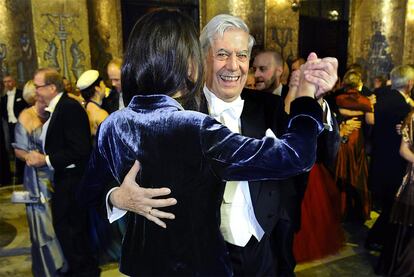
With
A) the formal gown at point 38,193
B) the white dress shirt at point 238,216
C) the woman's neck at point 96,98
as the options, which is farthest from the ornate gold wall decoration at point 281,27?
the white dress shirt at point 238,216

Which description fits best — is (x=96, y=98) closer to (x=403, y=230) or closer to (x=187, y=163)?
(x=403, y=230)

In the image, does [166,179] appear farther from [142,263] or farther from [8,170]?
[8,170]

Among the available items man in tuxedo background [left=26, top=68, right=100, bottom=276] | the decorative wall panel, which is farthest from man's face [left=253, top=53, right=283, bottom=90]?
the decorative wall panel

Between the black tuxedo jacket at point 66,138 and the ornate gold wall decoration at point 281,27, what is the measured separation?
7140 mm

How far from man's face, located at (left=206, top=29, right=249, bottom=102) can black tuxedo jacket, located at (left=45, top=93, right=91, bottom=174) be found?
1.74 meters

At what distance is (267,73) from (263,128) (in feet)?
6.26

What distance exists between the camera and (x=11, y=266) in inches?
158

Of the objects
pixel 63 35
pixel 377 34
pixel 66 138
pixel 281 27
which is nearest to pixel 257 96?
pixel 66 138

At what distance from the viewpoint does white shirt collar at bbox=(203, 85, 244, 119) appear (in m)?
1.95

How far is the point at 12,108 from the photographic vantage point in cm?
706

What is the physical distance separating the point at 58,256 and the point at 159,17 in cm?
282

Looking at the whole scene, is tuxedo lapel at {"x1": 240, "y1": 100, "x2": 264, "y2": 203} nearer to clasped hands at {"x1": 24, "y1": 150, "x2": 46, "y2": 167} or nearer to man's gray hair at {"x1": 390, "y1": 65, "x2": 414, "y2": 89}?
clasped hands at {"x1": 24, "y1": 150, "x2": 46, "y2": 167}

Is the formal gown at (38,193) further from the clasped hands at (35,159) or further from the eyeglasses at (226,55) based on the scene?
the eyeglasses at (226,55)

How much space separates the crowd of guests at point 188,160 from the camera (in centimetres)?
124
